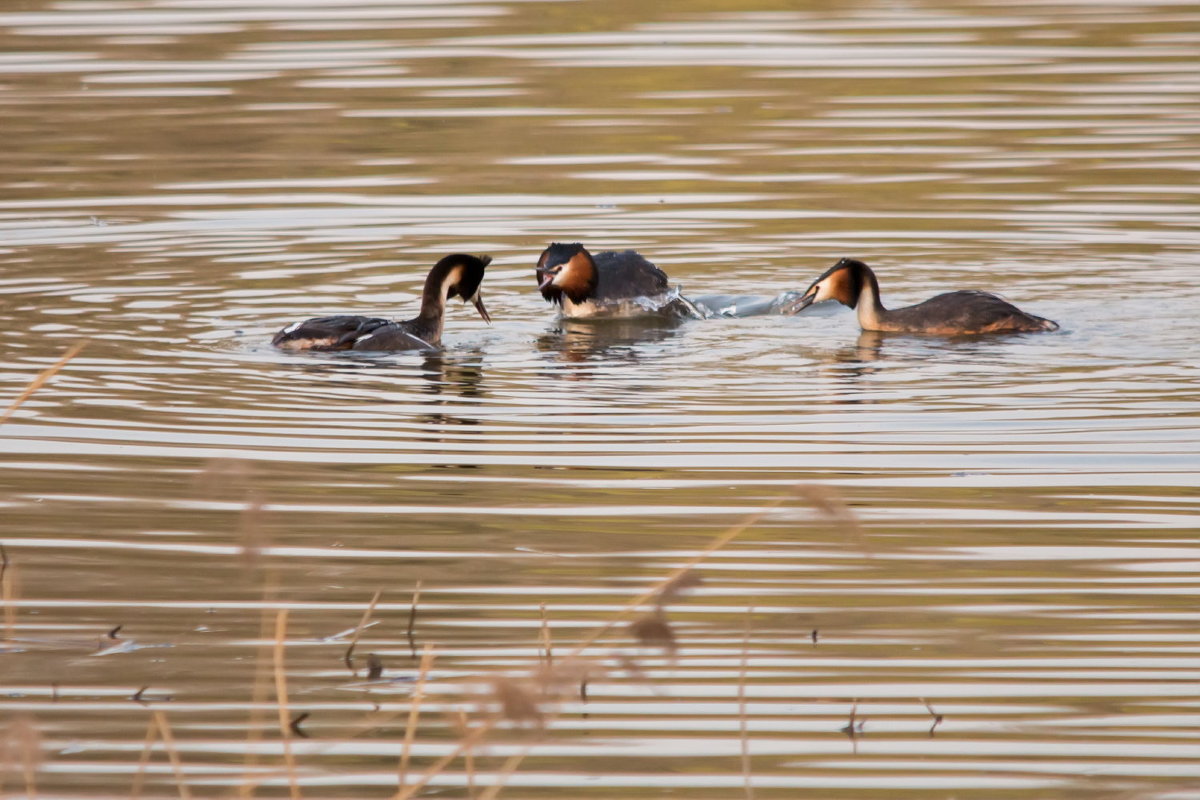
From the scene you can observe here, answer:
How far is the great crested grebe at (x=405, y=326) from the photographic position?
10.3 metres

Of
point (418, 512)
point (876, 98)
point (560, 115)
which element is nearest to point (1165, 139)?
point (876, 98)

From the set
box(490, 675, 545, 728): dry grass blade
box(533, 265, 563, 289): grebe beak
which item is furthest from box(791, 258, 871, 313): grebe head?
box(490, 675, 545, 728): dry grass blade

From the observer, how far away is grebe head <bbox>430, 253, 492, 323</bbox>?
10844 millimetres

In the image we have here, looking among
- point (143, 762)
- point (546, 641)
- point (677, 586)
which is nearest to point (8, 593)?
point (546, 641)

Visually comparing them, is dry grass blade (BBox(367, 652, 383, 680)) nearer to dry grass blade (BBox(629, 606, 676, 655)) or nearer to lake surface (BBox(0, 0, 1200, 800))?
lake surface (BBox(0, 0, 1200, 800))

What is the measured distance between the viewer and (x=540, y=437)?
842 cm

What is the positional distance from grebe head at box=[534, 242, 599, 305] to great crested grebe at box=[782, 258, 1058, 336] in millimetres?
1166

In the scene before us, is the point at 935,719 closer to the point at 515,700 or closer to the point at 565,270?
the point at 515,700

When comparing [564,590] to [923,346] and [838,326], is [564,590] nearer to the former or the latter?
[923,346]

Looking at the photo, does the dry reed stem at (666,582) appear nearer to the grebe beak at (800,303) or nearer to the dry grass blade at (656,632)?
the dry grass blade at (656,632)

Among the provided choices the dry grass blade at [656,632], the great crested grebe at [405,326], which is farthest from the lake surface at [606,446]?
the great crested grebe at [405,326]

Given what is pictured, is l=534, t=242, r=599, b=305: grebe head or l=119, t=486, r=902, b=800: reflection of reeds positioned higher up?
l=119, t=486, r=902, b=800: reflection of reeds

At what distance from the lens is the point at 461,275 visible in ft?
36.1

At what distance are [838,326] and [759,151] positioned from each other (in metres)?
4.97
